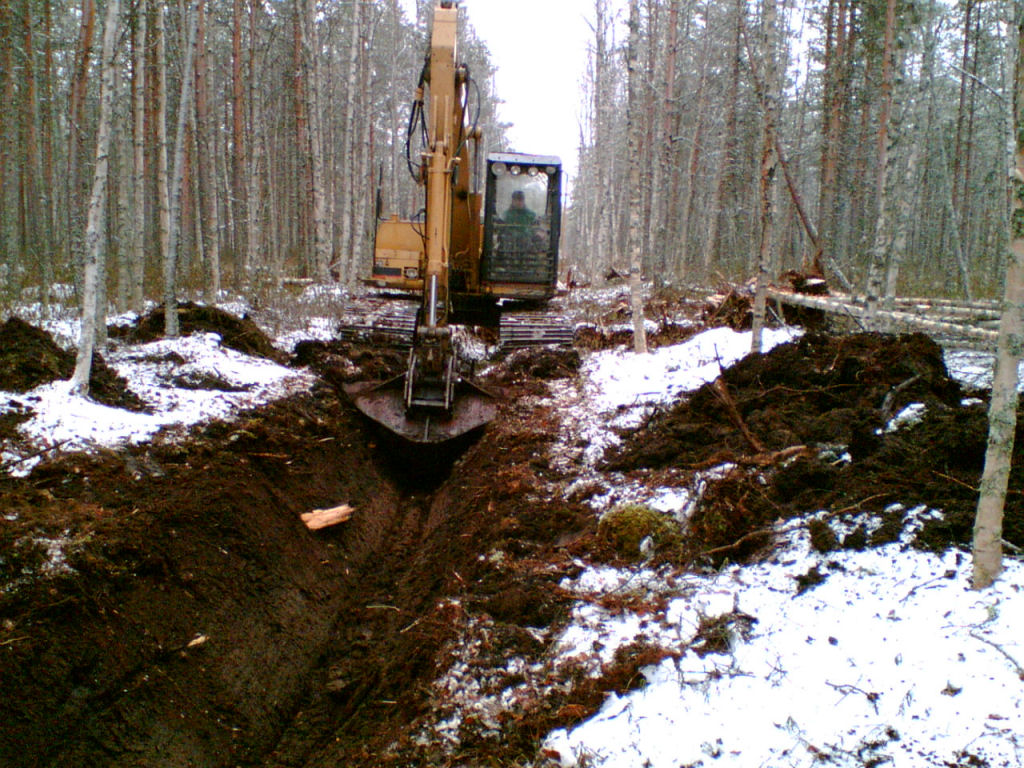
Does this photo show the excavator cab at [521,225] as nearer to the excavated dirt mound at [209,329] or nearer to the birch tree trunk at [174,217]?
the excavated dirt mound at [209,329]

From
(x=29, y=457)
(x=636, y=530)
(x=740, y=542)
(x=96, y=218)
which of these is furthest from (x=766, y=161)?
(x=29, y=457)

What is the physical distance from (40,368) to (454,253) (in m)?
6.05

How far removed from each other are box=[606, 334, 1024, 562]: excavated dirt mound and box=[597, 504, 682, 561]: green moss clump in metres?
0.14

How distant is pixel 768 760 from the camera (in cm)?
269

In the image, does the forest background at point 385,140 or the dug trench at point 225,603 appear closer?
the dug trench at point 225,603

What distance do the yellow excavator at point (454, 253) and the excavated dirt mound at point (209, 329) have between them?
66.4 inches

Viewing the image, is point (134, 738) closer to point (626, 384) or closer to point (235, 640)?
point (235, 640)

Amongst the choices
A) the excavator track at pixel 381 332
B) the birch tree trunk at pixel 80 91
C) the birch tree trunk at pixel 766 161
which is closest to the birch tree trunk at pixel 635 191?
the birch tree trunk at pixel 766 161

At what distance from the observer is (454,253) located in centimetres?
1068

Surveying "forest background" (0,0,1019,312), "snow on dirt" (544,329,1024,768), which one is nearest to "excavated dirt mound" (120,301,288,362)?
"forest background" (0,0,1019,312)

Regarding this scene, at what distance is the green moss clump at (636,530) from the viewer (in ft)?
14.5

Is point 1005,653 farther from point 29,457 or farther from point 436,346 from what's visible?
point 436,346

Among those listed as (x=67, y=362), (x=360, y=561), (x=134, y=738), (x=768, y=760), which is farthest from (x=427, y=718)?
(x=67, y=362)

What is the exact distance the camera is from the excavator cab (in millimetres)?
10242
